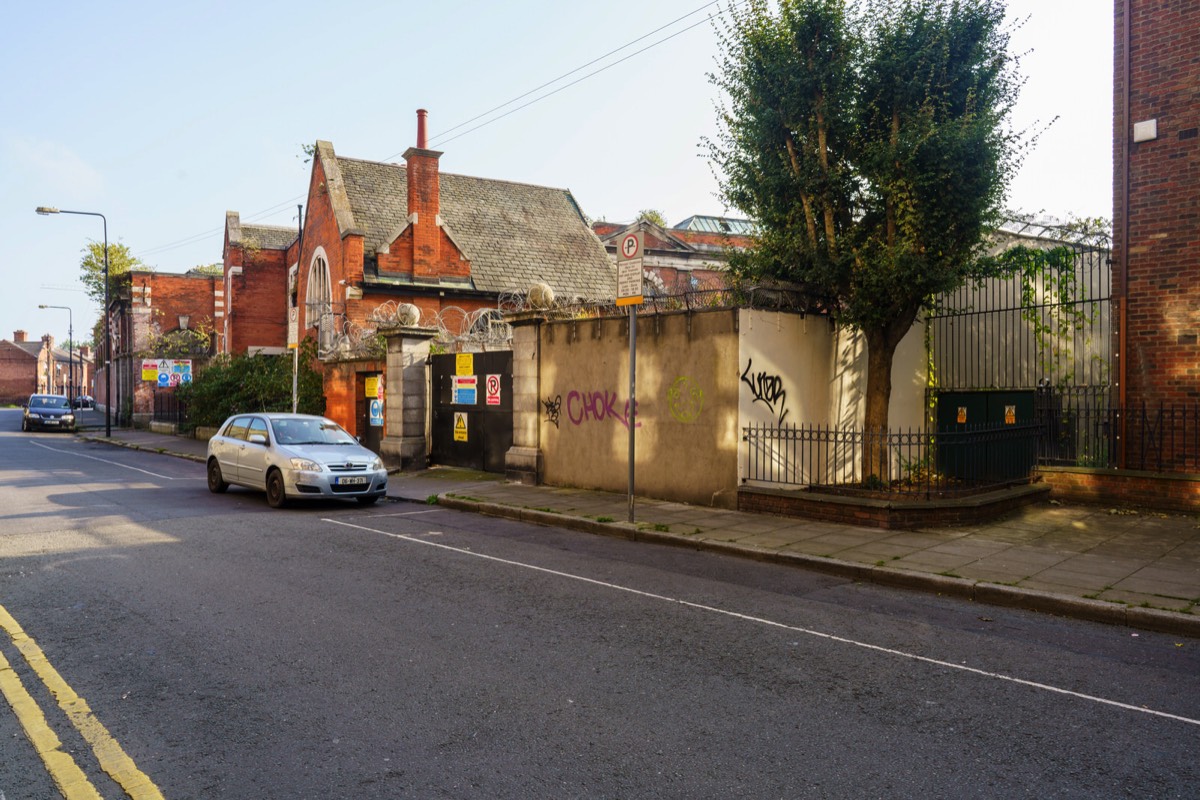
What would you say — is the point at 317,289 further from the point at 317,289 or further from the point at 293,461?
the point at 293,461

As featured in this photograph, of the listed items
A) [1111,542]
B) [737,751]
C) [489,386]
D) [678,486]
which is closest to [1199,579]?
[1111,542]

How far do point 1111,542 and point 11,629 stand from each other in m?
11.0

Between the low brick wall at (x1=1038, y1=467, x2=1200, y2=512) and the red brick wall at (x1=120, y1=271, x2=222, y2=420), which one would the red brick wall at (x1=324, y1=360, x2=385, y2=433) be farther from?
the red brick wall at (x1=120, y1=271, x2=222, y2=420)

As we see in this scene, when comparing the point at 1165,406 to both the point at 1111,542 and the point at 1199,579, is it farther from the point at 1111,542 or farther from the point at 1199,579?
the point at 1199,579

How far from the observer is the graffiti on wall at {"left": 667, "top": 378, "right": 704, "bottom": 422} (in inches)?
505

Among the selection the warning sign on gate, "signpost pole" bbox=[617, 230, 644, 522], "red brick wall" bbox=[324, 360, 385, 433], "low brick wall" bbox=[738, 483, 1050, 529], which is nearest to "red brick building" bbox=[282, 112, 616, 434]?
"red brick wall" bbox=[324, 360, 385, 433]

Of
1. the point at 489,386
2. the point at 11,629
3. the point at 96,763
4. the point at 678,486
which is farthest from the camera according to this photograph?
the point at 489,386

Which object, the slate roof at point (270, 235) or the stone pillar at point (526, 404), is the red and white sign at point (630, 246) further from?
the slate roof at point (270, 235)

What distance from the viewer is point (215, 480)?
608 inches

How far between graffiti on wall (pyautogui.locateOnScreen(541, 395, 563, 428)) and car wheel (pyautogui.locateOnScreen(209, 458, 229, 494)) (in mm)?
6299

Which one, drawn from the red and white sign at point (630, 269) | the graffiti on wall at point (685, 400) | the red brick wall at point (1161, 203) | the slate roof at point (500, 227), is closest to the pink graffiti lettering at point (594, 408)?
the graffiti on wall at point (685, 400)

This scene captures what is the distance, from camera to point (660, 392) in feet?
44.4

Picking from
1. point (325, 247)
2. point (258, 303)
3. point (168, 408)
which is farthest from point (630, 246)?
point (168, 408)

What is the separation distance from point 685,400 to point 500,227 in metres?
20.5
